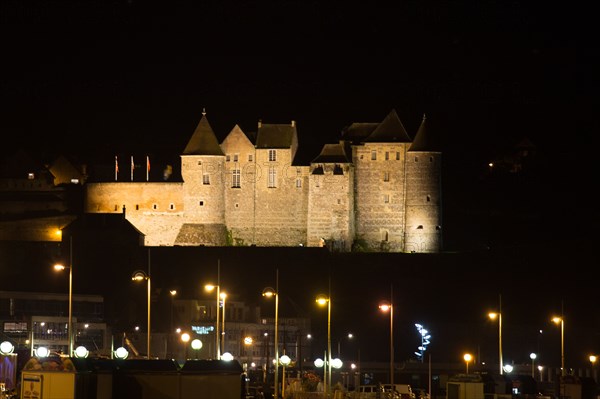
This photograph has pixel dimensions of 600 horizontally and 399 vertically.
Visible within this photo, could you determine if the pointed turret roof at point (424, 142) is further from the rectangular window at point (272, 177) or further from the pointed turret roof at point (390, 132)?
the rectangular window at point (272, 177)

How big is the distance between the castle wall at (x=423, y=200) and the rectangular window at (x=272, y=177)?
8444mm

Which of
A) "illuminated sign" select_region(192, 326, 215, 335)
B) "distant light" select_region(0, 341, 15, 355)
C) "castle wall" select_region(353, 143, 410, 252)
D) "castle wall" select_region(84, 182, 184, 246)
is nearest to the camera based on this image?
"distant light" select_region(0, 341, 15, 355)

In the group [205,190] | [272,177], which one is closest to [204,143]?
[205,190]

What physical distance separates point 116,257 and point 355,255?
15414mm

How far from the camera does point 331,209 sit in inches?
3656

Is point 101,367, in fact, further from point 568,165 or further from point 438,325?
point 568,165

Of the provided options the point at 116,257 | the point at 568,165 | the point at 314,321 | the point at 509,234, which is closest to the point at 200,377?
the point at 314,321

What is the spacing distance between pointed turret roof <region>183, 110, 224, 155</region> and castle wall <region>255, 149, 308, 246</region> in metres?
2.98

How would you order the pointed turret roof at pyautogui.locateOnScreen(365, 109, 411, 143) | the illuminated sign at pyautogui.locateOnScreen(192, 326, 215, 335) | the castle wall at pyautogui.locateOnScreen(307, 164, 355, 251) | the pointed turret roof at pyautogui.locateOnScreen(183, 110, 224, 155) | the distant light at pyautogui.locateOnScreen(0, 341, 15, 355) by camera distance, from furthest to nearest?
the pointed turret roof at pyautogui.locateOnScreen(183, 110, 224, 155), the pointed turret roof at pyautogui.locateOnScreen(365, 109, 411, 143), the castle wall at pyautogui.locateOnScreen(307, 164, 355, 251), the illuminated sign at pyautogui.locateOnScreen(192, 326, 215, 335), the distant light at pyautogui.locateOnScreen(0, 341, 15, 355)

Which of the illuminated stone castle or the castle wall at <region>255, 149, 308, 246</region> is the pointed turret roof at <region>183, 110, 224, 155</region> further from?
the castle wall at <region>255, 149, 308, 246</region>

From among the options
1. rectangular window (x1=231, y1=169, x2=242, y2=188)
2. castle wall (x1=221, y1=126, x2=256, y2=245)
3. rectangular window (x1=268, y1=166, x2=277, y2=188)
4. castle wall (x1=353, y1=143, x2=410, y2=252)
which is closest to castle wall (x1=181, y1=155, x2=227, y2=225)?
castle wall (x1=221, y1=126, x2=256, y2=245)

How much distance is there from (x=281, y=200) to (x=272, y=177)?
1.59 meters

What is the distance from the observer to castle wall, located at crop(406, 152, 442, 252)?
9288 cm

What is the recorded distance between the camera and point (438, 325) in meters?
86.7
